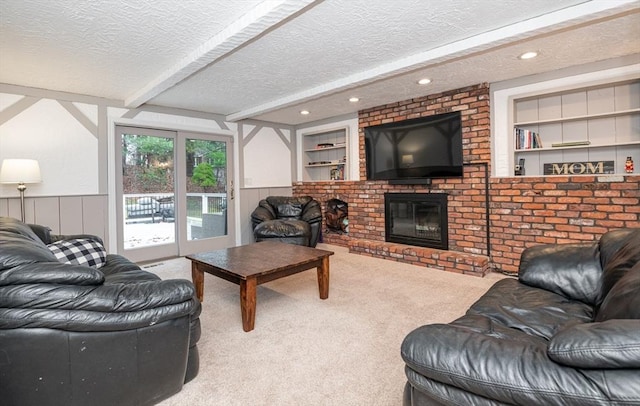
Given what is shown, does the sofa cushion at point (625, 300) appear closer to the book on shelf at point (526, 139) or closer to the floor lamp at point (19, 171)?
the book on shelf at point (526, 139)

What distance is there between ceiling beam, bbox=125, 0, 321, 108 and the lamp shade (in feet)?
4.93

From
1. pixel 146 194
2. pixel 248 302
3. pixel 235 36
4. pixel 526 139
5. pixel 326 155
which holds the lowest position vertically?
pixel 248 302

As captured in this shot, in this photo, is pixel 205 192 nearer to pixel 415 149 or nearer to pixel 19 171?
pixel 19 171

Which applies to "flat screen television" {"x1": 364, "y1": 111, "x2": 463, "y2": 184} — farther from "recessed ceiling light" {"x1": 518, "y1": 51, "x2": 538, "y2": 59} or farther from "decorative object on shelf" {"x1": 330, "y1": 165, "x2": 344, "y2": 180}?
"recessed ceiling light" {"x1": 518, "y1": 51, "x2": 538, "y2": 59}

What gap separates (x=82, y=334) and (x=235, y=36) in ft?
6.92

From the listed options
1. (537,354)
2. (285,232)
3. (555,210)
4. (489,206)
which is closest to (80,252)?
(285,232)

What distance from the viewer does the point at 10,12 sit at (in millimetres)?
2219

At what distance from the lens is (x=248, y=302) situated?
7.82 feet

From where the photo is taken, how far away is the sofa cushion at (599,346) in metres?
0.79

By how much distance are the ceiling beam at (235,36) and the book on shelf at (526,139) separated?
2968 mm

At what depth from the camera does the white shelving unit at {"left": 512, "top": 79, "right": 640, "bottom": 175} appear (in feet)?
10.8

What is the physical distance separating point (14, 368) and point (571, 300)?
2.65 meters

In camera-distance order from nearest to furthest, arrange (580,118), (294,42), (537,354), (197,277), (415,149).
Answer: (537,354) → (294,42) → (197,277) → (580,118) → (415,149)

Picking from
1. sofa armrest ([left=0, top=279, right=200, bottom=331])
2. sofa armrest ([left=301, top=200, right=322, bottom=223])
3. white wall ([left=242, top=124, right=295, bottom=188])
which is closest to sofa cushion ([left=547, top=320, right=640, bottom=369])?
sofa armrest ([left=0, top=279, right=200, bottom=331])
